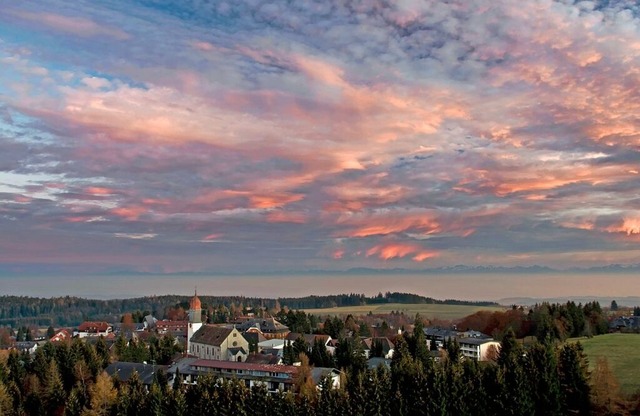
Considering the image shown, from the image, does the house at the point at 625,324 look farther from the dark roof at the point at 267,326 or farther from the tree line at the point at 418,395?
the tree line at the point at 418,395

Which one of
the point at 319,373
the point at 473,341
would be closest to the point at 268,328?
the point at 473,341

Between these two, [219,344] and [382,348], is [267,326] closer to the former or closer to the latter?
[219,344]

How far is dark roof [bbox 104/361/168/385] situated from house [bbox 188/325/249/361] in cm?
2066

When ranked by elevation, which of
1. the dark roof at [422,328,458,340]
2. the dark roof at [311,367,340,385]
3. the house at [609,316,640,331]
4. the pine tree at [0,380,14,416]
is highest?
the house at [609,316,640,331]

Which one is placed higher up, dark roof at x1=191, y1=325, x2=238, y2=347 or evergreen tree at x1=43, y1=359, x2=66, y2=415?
dark roof at x1=191, y1=325, x2=238, y2=347

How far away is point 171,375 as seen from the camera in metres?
106

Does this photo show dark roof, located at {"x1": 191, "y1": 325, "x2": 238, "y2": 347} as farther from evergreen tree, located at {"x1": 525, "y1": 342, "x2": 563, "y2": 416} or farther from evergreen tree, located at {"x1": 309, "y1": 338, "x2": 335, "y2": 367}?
evergreen tree, located at {"x1": 525, "y1": 342, "x2": 563, "y2": 416}

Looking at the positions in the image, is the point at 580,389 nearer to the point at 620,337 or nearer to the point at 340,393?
the point at 340,393

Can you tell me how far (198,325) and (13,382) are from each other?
54831 mm

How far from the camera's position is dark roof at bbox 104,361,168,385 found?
103 meters

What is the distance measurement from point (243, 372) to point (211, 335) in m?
38.6

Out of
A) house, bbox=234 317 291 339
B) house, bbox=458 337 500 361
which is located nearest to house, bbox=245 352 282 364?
house, bbox=458 337 500 361

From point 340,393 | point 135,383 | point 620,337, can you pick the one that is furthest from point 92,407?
point 620,337

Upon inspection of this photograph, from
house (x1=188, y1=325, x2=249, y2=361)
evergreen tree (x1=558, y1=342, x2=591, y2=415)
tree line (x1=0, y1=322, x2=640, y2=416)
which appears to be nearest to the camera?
tree line (x1=0, y1=322, x2=640, y2=416)
